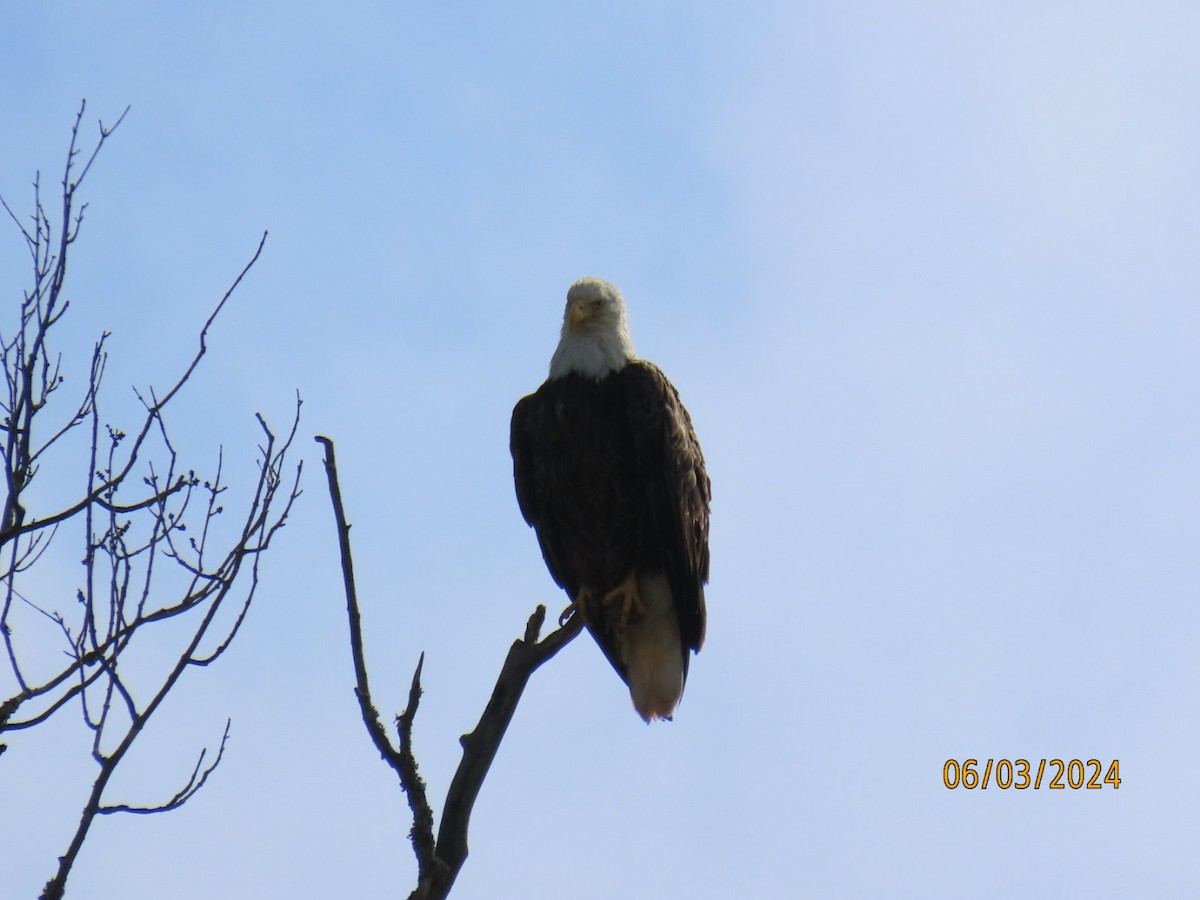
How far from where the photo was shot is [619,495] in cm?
575

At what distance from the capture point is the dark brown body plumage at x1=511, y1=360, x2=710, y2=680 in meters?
5.71

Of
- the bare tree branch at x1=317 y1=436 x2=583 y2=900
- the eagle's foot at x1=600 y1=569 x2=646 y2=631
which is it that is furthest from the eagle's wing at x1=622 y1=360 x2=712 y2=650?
the bare tree branch at x1=317 y1=436 x2=583 y2=900

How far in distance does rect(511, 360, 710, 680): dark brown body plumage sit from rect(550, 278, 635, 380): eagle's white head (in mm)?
61

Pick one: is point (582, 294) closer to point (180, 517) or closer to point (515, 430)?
point (515, 430)

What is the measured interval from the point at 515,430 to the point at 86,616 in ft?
8.13

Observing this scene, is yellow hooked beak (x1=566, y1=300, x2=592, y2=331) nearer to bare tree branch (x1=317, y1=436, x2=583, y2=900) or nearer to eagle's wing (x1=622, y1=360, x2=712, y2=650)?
eagle's wing (x1=622, y1=360, x2=712, y2=650)

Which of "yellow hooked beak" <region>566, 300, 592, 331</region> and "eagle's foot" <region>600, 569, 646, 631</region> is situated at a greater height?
"yellow hooked beak" <region>566, 300, 592, 331</region>

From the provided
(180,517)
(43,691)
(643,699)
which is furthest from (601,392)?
(43,691)

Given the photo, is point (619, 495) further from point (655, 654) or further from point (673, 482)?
point (655, 654)

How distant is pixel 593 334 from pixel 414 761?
2.63m

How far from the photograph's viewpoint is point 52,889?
3234 mm

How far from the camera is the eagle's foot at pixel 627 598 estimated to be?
5.89 meters

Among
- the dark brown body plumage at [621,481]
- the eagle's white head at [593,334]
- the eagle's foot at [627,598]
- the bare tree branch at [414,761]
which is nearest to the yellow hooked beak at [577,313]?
the eagle's white head at [593,334]

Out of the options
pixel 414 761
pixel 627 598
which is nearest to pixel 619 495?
pixel 627 598
